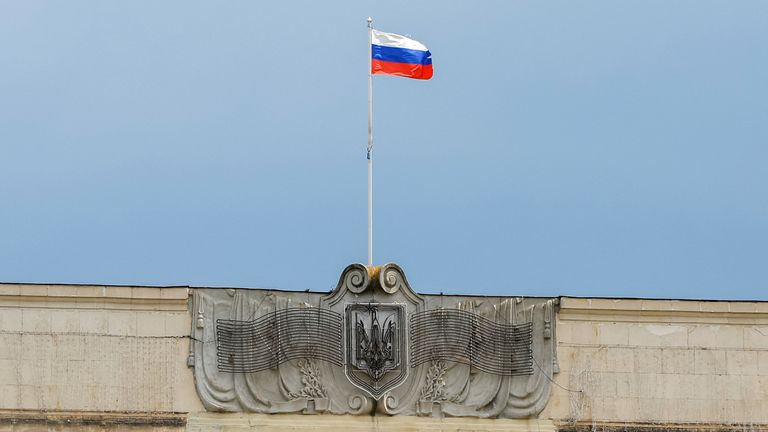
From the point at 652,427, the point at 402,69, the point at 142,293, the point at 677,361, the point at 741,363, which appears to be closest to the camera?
the point at 142,293

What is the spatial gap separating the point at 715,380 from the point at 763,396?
30.6 inches

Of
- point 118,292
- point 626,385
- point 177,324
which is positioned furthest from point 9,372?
point 626,385

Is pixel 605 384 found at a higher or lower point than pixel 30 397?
higher

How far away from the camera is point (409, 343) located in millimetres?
33562

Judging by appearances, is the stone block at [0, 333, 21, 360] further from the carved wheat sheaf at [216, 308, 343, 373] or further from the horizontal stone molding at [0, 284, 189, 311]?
the carved wheat sheaf at [216, 308, 343, 373]

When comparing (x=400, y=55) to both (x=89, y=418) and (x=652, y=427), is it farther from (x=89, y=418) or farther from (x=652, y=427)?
(x=89, y=418)

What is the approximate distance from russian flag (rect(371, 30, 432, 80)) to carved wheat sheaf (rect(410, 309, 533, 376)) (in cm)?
382

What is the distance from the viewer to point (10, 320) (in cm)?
3312

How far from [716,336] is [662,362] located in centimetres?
94

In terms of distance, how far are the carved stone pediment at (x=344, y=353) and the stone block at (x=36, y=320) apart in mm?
2123

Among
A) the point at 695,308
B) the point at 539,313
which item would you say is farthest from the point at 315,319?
the point at 695,308

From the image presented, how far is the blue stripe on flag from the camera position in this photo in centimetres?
3488

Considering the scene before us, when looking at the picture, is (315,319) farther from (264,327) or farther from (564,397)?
(564,397)

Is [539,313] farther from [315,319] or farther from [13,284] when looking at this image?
[13,284]
